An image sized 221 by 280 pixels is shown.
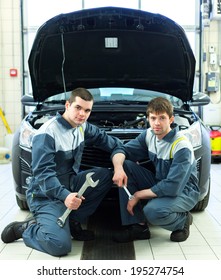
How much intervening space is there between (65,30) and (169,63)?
87cm

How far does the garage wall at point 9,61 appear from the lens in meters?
6.73

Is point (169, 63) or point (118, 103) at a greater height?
point (169, 63)

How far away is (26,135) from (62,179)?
1.50 ft

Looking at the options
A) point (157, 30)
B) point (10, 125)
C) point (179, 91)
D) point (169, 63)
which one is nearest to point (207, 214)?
point (179, 91)

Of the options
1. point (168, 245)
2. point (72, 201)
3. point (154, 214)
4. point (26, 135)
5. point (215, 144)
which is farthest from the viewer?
point (215, 144)

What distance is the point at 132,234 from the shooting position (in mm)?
2428

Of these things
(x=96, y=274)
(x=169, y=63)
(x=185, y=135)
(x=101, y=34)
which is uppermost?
(x=101, y=34)

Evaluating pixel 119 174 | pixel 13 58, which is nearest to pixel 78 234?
pixel 119 174

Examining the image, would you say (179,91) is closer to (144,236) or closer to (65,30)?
(65,30)

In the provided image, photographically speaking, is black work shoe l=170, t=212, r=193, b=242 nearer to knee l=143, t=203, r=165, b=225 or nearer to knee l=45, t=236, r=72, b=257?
knee l=143, t=203, r=165, b=225

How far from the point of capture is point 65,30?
2.88 metres

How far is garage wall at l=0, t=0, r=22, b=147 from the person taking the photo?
22.1 feet

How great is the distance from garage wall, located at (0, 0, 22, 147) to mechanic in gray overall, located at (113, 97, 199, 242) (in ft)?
15.3

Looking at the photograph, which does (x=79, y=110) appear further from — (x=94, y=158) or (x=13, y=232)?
(x=13, y=232)
